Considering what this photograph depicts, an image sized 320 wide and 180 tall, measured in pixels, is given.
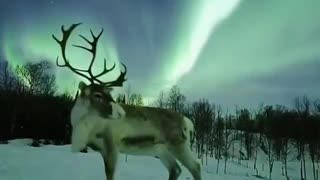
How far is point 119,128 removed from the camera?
6027 mm

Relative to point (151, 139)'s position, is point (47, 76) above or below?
above

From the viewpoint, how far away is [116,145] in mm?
5957

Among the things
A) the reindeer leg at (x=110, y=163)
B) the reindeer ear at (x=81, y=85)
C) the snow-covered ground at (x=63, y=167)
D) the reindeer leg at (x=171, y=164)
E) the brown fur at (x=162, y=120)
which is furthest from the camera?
the snow-covered ground at (x=63, y=167)

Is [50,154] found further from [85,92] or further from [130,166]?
[85,92]

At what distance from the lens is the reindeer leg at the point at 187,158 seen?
21.1 ft

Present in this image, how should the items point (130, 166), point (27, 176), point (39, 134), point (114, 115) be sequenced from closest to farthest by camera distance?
1. point (114, 115)
2. point (27, 176)
3. point (130, 166)
4. point (39, 134)

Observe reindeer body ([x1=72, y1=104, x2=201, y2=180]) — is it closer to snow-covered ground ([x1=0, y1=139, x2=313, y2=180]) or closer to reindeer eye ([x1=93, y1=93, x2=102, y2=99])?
reindeer eye ([x1=93, y1=93, x2=102, y2=99])

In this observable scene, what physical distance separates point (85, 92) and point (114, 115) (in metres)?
0.53

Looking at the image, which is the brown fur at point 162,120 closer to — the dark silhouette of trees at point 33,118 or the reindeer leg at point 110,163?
the reindeer leg at point 110,163

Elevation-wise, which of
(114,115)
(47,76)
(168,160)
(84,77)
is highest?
(47,76)

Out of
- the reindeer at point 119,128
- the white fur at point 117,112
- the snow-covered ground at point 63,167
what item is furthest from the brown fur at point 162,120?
the snow-covered ground at point 63,167

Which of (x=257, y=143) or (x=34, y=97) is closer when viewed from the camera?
(x=34, y=97)

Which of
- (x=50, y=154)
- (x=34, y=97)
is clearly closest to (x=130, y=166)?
(x=50, y=154)

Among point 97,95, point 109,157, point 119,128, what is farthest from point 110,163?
point 97,95
